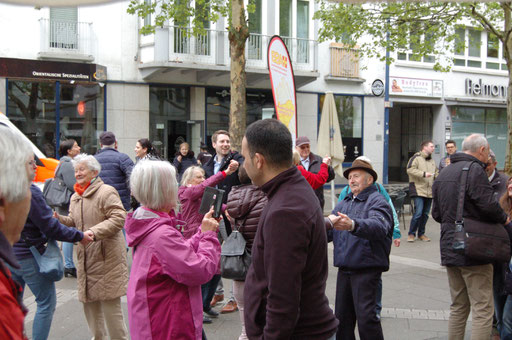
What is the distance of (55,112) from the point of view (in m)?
16.8

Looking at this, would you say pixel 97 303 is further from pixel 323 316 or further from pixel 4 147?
pixel 4 147

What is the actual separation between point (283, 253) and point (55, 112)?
16137 millimetres

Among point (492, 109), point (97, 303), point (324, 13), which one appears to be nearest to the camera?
point (97, 303)

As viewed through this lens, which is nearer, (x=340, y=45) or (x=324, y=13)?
(x=324, y=13)

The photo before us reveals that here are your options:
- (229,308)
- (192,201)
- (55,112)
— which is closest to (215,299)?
(229,308)

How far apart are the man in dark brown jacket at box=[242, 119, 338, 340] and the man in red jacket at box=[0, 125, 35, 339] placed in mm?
1049

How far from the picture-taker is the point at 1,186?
1557 mm

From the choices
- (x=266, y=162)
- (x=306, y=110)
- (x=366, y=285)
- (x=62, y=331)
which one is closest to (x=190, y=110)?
(x=306, y=110)

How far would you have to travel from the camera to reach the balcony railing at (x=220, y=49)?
17.3 m

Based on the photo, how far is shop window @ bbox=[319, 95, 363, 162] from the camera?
21016 millimetres

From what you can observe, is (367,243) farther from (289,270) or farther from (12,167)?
(12,167)

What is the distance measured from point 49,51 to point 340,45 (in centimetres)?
1085

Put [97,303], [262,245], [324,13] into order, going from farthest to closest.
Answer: [324,13] → [97,303] → [262,245]

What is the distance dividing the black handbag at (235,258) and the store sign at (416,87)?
18.5 metres
